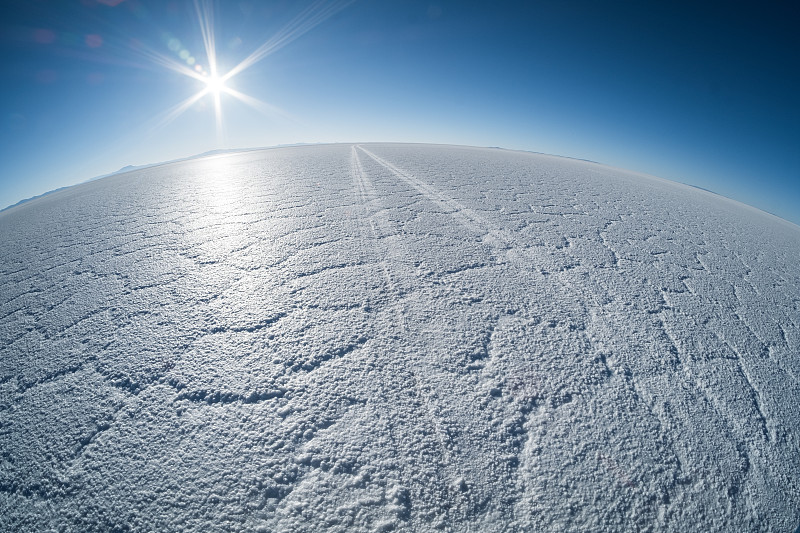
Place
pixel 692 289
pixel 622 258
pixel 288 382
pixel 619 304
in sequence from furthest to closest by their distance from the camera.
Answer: pixel 622 258
pixel 692 289
pixel 619 304
pixel 288 382

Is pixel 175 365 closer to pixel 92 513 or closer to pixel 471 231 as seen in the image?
pixel 92 513

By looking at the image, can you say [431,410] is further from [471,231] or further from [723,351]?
[471,231]

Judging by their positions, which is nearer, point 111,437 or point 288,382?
point 111,437

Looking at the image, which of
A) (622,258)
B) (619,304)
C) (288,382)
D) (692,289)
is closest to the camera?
(288,382)

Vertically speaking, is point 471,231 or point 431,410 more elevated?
point 471,231

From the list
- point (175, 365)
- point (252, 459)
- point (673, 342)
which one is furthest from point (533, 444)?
point (175, 365)

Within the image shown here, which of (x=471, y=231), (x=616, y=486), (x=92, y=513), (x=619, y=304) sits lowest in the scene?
(x=92, y=513)

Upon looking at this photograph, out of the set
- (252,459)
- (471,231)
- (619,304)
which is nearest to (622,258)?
(619,304)
